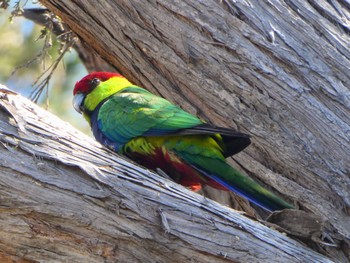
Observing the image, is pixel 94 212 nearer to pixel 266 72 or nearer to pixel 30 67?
pixel 266 72

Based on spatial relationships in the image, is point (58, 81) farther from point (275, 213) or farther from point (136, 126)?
point (275, 213)


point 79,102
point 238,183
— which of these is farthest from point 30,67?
point 238,183

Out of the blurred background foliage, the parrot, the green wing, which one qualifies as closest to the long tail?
the parrot

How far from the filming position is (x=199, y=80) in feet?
12.1

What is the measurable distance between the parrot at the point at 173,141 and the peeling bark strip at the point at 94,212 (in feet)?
1.27

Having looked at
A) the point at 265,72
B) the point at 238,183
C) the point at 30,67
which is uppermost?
the point at 265,72

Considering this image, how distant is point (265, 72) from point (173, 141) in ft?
1.71

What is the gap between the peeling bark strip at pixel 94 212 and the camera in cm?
278

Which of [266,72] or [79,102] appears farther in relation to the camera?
[79,102]

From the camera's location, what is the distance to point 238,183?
3.37 meters

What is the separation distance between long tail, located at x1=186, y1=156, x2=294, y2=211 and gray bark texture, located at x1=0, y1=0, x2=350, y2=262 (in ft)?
0.67

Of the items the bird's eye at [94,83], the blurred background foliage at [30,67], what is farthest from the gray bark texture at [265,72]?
the blurred background foliage at [30,67]

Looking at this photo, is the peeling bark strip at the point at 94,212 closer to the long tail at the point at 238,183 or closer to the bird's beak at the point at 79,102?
the long tail at the point at 238,183

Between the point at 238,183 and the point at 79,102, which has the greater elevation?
the point at 238,183
